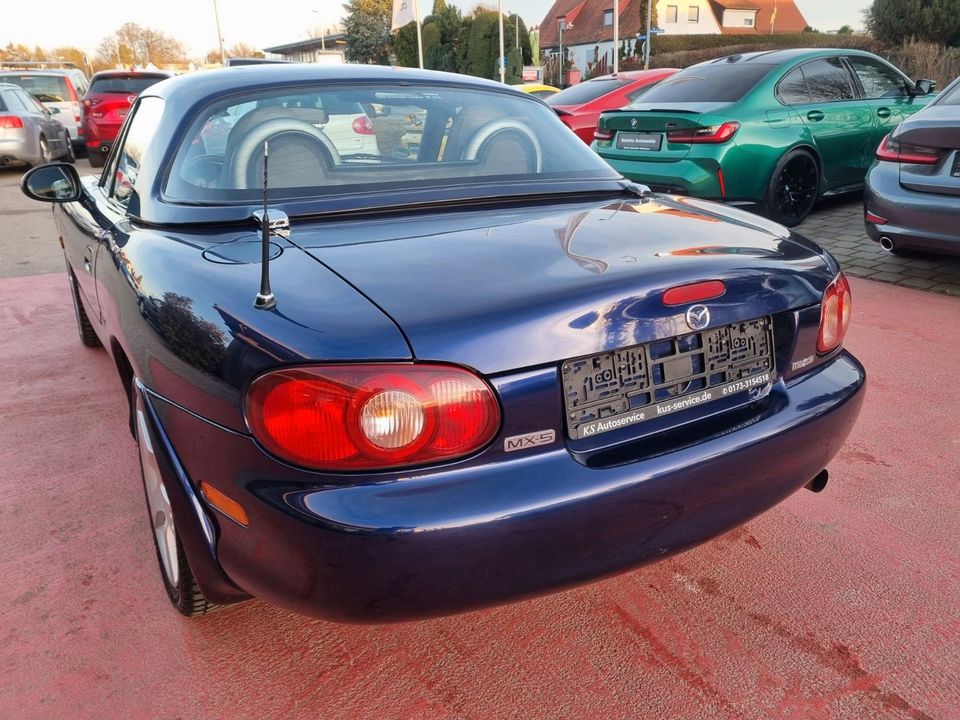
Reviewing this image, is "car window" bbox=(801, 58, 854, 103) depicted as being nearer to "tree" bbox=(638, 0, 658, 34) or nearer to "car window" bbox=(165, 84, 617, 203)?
"car window" bbox=(165, 84, 617, 203)

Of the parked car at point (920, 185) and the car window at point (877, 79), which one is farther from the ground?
the car window at point (877, 79)

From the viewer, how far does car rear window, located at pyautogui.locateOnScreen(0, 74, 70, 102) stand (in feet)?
55.1

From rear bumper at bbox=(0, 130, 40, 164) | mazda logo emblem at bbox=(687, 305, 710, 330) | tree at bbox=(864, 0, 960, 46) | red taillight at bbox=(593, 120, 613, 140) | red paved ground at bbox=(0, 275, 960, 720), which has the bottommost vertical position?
red paved ground at bbox=(0, 275, 960, 720)

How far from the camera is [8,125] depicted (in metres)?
12.5

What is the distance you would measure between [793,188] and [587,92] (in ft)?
12.6

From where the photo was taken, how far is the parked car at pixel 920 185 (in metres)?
4.75

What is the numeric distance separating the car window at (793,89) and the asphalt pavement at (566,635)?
4672 millimetres

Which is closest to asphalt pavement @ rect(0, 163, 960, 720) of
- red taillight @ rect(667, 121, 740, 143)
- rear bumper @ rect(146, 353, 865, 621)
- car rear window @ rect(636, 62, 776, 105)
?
rear bumper @ rect(146, 353, 865, 621)

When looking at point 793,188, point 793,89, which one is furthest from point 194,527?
point 793,89

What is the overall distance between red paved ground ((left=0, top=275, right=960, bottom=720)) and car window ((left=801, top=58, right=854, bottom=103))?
5.13 meters

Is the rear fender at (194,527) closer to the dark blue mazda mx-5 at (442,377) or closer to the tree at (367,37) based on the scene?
the dark blue mazda mx-5 at (442,377)

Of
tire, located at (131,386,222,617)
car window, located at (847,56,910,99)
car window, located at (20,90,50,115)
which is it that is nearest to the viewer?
tire, located at (131,386,222,617)

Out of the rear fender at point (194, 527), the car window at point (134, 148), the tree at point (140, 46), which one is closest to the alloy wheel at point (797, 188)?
the car window at point (134, 148)

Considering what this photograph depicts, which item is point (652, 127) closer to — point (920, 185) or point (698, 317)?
point (920, 185)
